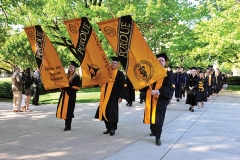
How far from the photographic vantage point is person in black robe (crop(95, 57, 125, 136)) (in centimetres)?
639

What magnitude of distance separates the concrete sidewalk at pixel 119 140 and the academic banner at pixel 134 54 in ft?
4.65

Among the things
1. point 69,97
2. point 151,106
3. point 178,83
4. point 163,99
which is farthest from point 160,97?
point 178,83

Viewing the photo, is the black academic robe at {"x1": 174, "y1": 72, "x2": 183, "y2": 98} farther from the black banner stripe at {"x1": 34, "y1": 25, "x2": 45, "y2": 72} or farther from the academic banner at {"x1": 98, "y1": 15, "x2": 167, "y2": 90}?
the black banner stripe at {"x1": 34, "y1": 25, "x2": 45, "y2": 72}

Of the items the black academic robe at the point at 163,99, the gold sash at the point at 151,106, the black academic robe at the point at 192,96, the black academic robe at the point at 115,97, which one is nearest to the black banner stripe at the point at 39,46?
the black academic robe at the point at 115,97

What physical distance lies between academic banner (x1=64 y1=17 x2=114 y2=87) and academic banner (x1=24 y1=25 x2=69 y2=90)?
2.60 ft

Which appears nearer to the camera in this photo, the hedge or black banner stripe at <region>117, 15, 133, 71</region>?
black banner stripe at <region>117, 15, 133, 71</region>

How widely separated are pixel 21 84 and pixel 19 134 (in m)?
4.39

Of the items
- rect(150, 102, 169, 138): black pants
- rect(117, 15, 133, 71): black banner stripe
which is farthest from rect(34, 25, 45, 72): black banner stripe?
rect(150, 102, 169, 138): black pants

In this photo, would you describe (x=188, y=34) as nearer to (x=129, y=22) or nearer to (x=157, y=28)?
(x=157, y=28)

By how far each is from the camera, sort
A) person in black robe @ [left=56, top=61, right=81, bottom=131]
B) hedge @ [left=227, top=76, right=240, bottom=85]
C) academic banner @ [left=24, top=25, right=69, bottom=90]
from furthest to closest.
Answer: hedge @ [left=227, top=76, right=240, bottom=85], person in black robe @ [left=56, top=61, right=81, bottom=131], academic banner @ [left=24, top=25, right=69, bottom=90]

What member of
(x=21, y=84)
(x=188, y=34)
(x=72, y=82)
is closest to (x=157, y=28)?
(x=188, y=34)

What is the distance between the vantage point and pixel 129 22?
563 cm

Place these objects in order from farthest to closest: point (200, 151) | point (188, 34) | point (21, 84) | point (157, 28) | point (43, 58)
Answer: point (188, 34), point (157, 28), point (21, 84), point (43, 58), point (200, 151)

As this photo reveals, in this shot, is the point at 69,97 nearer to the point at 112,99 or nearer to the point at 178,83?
the point at 112,99
